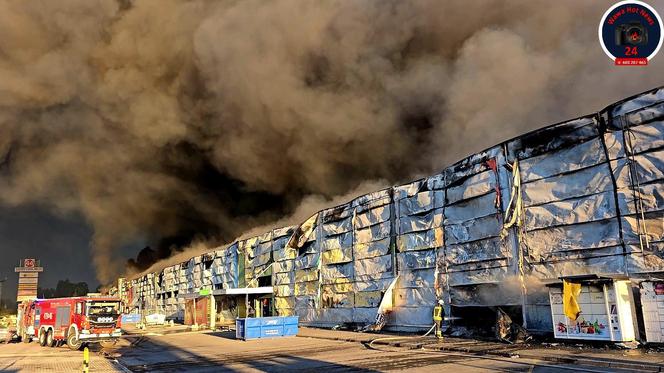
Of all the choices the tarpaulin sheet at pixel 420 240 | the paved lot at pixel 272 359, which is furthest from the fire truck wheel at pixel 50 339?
the tarpaulin sheet at pixel 420 240

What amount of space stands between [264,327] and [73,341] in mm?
9091

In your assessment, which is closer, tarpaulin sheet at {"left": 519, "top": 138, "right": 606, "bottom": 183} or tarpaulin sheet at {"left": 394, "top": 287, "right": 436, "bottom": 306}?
tarpaulin sheet at {"left": 519, "top": 138, "right": 606, "bottom": 183}

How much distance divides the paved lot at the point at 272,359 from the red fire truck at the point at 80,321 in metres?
0.82

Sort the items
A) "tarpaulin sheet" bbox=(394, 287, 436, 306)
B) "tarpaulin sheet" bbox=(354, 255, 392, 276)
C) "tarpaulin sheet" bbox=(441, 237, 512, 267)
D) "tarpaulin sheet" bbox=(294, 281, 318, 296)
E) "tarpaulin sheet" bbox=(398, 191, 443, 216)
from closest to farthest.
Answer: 1. "tarpaulin sheet" bbox=(441, 237, 512, 267)
2. "tarpaulin sheet" bbox=(394, 287, 436, 306)
3. "tarpaulin sheet" bbox=(398, 191, 443, 216)
4. "tarpaulin sheet" bbox=(354, 255, 392, 276)
5. "tarpaulin sheet" bbox=(294, 281, 318, 296)

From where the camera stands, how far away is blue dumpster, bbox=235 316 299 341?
2472cm

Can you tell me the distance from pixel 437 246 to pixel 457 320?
3.68 meters

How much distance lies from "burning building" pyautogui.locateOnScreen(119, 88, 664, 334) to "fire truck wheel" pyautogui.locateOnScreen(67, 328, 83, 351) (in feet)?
38.8

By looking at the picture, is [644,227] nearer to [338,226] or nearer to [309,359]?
[309,359]

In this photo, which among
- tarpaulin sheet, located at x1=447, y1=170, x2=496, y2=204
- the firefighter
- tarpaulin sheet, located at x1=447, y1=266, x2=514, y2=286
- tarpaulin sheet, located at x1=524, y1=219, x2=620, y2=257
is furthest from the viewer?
tarpaulin sheet, located at x1=447, y1=170, x2=496, y2=204

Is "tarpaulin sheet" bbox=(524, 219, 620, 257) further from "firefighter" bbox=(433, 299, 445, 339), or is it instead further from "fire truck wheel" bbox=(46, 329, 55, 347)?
"fire truck wheel" bbox=(46, 329, 55, 347)

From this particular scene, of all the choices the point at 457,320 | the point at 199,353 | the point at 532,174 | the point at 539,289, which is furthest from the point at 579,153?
the point at 199,353

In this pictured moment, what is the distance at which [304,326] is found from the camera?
33.7 m

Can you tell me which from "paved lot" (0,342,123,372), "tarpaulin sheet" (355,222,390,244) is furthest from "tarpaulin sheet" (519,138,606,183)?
"paved lot" (0,342,123,372)

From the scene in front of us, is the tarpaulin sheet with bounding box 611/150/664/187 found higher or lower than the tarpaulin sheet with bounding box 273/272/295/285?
higher
